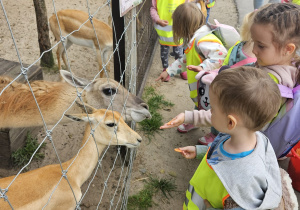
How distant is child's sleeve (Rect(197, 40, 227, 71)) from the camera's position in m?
2.67

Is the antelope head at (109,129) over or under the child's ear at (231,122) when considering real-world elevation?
under

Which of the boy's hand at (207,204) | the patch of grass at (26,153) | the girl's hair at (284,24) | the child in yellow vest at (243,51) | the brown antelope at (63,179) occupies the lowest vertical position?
the patch of grass at (26,153)

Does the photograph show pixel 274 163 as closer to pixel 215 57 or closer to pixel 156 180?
pixel 215 57

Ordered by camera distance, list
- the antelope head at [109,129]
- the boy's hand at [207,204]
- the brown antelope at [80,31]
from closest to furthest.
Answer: the boy's hand at [207,204], the antelope head at [109,129], the brown antelope at [80,31]

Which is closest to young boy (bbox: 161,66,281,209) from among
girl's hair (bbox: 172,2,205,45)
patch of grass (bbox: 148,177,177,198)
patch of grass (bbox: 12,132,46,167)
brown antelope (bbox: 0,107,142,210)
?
brown antelope (bbox: 0,107,142,210)

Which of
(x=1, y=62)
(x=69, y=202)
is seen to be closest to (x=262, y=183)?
(x=69, y=202)

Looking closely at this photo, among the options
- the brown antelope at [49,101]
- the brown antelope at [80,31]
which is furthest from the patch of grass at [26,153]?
Result: the brown antelope at [80,31]

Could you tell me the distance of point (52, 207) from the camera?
194cm

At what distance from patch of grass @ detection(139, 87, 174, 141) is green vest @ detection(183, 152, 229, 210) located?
191cm

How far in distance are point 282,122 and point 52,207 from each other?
163cm

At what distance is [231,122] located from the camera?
1.33 meters

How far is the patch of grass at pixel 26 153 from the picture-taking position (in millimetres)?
3010

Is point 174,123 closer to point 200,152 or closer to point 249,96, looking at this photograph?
point 200,152

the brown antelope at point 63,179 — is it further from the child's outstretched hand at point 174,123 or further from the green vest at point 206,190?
the green vest at point 206,190
